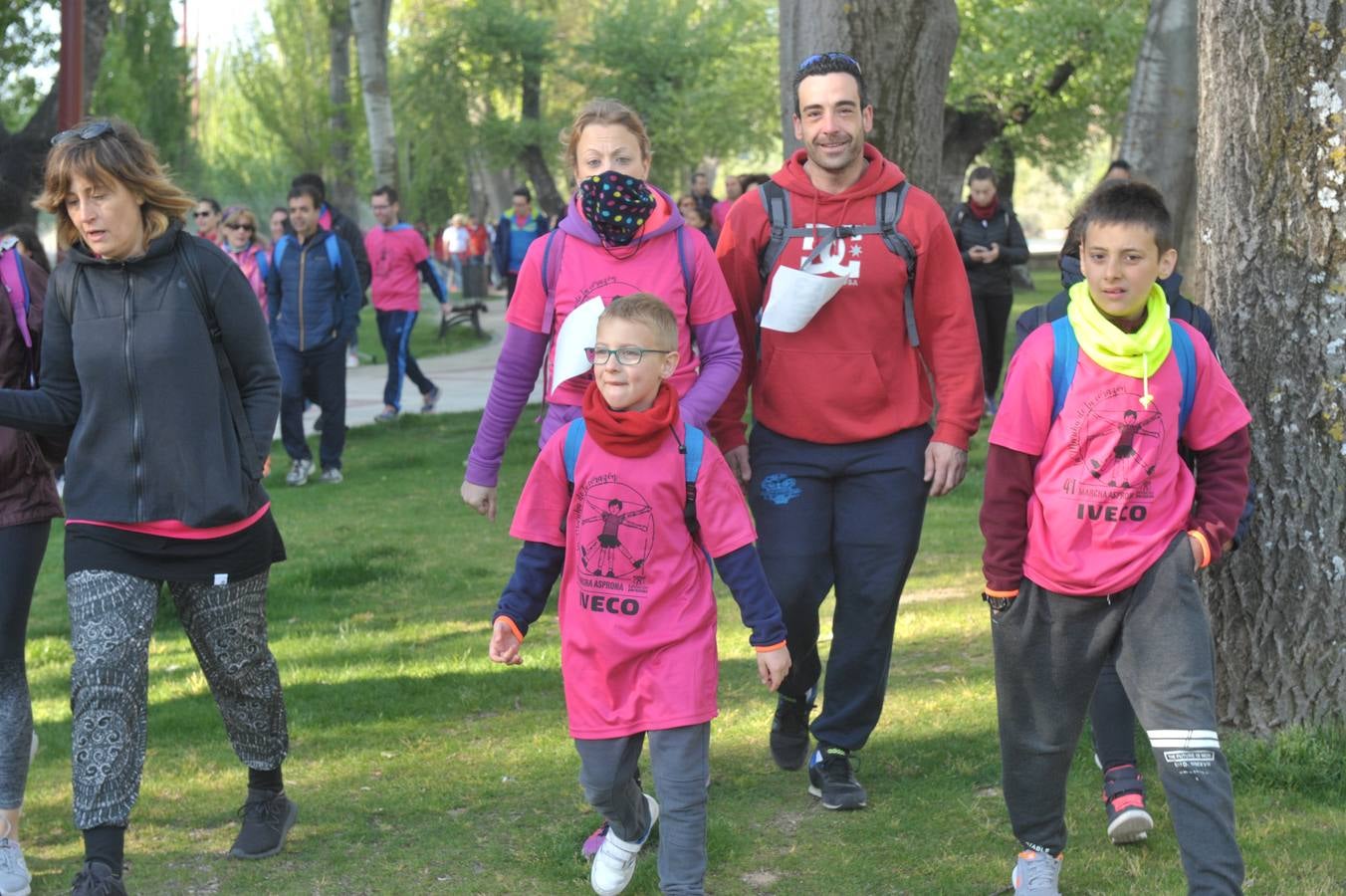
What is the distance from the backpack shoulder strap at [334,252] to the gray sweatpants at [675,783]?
27.3 ft

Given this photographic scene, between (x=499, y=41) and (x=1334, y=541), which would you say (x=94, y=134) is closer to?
(x=1334, y=541)

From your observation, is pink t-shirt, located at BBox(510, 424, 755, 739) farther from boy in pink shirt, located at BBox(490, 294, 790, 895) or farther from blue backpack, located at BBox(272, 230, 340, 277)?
blue backpack, located at BBox(272, 230, 340, 277)

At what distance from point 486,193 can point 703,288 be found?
60.5 m

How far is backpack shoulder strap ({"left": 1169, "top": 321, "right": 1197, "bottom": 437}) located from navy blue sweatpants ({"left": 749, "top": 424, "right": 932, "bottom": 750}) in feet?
3.66

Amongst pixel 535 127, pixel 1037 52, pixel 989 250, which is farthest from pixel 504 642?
pixel 535 127

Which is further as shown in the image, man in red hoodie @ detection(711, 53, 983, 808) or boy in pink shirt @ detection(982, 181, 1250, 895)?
man in red hoodie @ detection(711, 53, 983, 808)

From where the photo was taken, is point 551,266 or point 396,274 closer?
point 551,266

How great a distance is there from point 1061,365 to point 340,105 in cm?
3387

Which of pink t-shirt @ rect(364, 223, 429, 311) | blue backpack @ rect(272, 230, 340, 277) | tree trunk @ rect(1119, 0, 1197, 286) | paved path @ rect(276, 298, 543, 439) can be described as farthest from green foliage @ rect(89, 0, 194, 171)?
tree trunk @ rect(1119, 0, 1197, 286)

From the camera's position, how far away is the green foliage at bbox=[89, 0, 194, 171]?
30016 mm

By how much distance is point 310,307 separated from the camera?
11875 mm

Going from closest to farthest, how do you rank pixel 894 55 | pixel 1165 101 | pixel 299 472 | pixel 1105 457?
1. pixel 1105 457
2. pixel 894 55
3. pixel 299 472
4. pixel 1165 101

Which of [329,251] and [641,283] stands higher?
[641,283]

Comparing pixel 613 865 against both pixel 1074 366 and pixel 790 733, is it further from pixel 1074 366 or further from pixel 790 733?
pixel 1074 366
